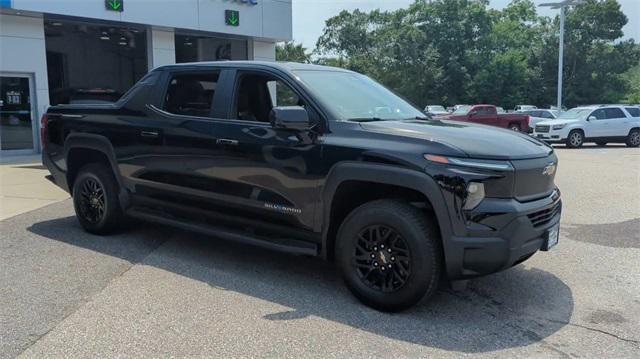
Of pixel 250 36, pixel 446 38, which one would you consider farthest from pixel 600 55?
pixel 250 36

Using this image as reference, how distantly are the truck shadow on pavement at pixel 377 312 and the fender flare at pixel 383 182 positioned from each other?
529 millimetres

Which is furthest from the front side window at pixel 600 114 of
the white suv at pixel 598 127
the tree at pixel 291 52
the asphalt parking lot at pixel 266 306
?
the tree at pixel 291 52

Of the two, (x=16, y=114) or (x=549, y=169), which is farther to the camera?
(x=16, y=114)

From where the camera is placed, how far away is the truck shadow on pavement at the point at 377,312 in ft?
13.0

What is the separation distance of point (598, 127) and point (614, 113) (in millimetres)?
882

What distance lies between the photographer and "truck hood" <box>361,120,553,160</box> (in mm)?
4059

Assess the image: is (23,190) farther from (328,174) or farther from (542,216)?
(542,216)

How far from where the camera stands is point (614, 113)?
21.9 metres

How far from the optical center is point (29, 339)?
151 inches

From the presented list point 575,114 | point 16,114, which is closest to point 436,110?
point 575,114

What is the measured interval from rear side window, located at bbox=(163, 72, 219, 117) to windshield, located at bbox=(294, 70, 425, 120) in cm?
96

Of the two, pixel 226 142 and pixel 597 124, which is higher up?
pixel 226 142

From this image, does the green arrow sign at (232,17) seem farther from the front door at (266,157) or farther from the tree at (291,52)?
the tree at (291,52)

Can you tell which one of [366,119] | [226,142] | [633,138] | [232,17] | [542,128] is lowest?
[633,138]
